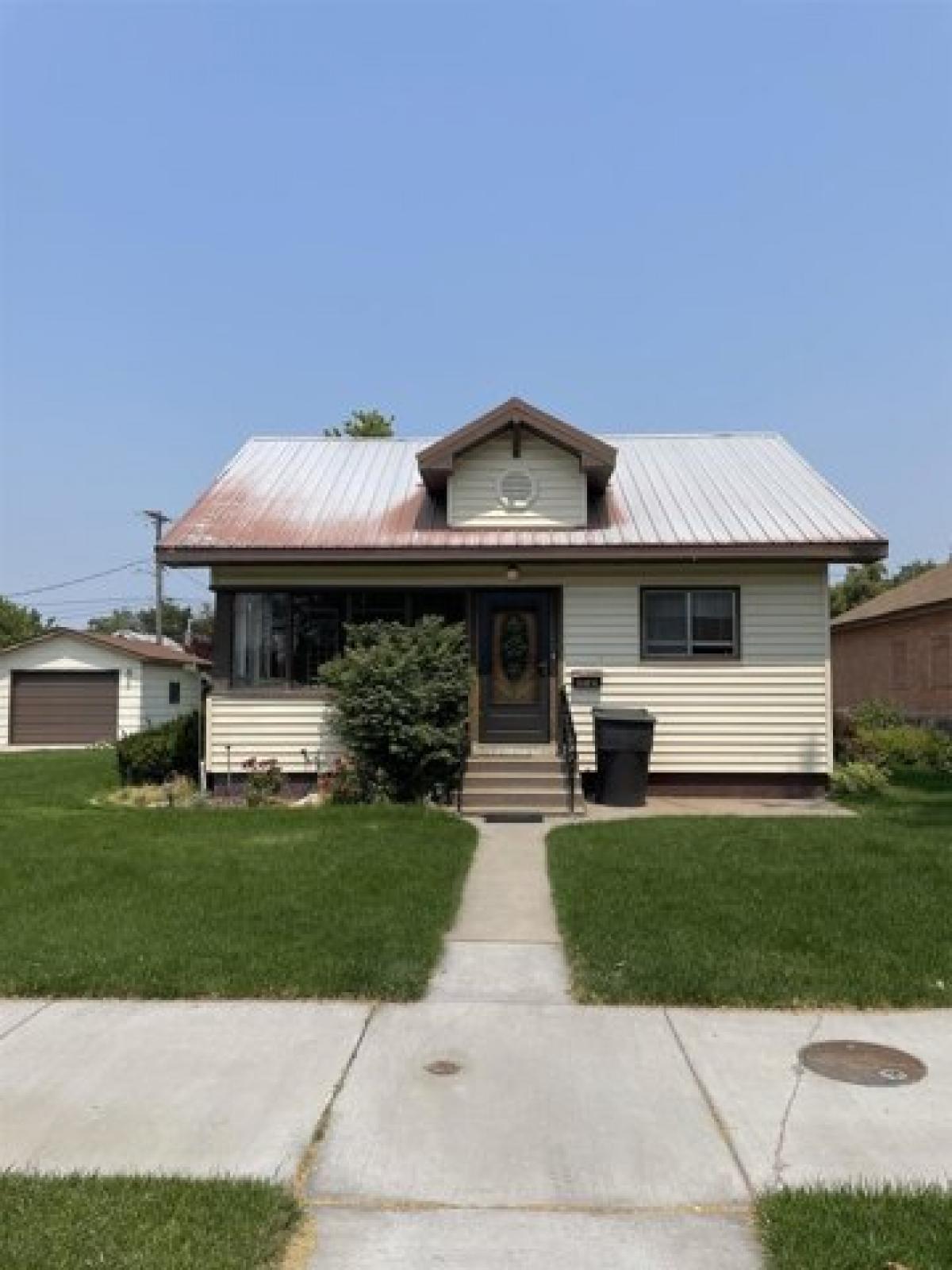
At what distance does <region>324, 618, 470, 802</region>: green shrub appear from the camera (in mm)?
11758

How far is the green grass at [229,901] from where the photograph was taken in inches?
219

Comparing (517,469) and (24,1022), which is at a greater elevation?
(517,469)

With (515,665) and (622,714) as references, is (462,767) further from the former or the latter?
(622,714)

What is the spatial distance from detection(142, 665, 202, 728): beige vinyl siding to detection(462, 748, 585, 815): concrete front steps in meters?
18.2

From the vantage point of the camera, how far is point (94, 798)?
527 inches

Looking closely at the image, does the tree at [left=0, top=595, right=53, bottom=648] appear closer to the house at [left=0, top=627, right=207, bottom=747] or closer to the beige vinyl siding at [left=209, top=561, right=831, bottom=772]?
the house at [left=0, top=627, right=207, bottom=747]

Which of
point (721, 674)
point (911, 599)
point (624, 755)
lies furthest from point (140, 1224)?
point (911, 599)

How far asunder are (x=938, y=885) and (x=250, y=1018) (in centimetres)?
529

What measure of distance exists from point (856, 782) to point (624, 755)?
3.36 meters

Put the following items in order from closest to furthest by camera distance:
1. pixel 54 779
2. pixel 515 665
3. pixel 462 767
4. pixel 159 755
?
pixel 462 767 → pixel 515 665 → pixel 159 755 → pixel 54 779

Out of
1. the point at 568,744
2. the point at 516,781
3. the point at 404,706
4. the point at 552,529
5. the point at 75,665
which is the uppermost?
the point at 552,529

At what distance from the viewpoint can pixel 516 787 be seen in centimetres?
1215

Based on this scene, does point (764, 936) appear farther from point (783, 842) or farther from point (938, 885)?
point (783, 842)

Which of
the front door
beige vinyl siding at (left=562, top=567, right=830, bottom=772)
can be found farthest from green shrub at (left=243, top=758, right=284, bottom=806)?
beige vinyl siding at (left=562, top=567, right=830, bottom=772)
